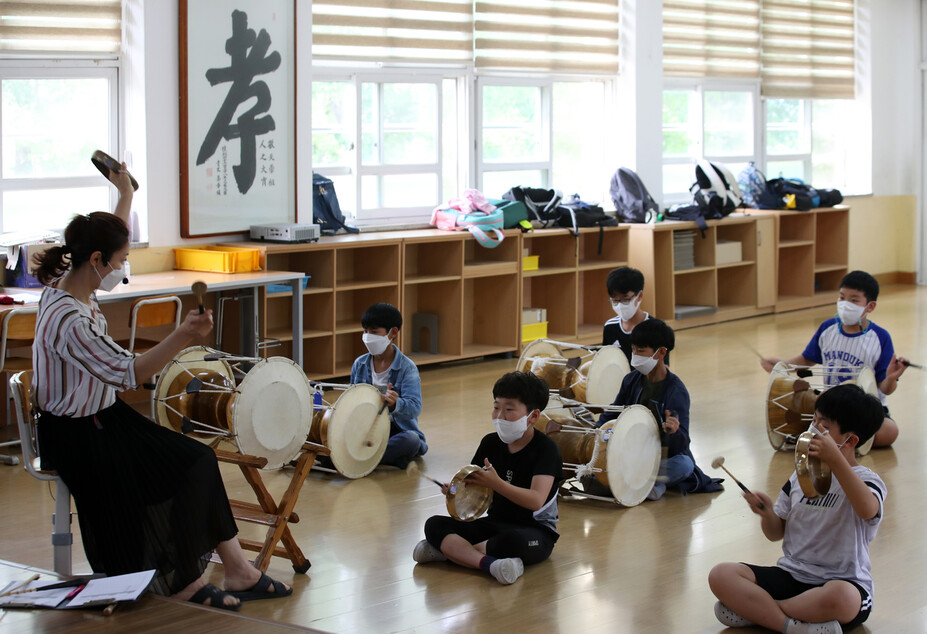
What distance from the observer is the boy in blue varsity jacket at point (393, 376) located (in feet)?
16.1

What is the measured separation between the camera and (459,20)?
8.05m

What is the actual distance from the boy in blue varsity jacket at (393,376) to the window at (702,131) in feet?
18.2

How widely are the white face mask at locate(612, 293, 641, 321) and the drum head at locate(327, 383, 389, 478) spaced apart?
126 centimetres

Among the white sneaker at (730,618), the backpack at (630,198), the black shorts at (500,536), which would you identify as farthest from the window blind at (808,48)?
the white sneaker at (730,618)

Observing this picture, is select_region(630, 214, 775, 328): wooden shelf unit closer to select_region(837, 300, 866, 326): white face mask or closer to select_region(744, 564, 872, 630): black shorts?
select_region(837, 300, 866, 326): white face mask

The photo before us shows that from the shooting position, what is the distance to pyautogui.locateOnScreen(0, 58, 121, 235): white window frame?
6.05 meters

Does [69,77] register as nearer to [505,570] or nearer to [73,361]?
[73,361]

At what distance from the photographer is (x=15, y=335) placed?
16.1 ft

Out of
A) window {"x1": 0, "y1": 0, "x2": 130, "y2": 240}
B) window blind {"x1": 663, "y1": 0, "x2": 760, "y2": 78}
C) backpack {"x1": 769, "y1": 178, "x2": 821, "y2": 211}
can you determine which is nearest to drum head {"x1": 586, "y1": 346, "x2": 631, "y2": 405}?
window {"x1": 0, "y1": 0, "x2": 130, "y2": 240}

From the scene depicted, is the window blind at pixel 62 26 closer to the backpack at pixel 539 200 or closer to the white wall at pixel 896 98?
the backpack at pixel 539 200

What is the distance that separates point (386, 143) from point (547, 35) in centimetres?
178

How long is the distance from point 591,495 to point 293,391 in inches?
50.7

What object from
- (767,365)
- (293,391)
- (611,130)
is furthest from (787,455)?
(611,130)

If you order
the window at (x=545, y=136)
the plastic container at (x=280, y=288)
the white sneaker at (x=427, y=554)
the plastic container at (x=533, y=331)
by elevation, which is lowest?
the white sneaker at (x=427, y=554)
